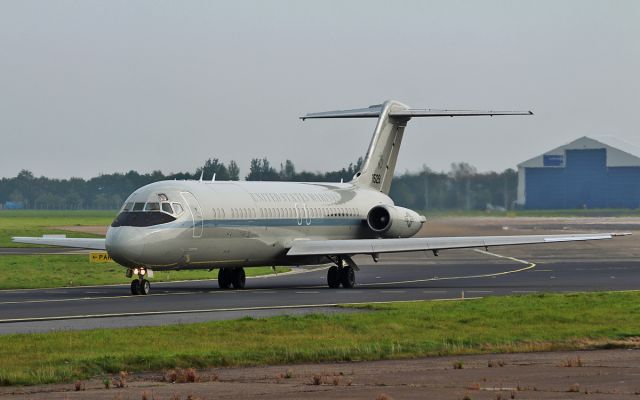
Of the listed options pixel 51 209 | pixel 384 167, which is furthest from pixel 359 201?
pixel 51 209

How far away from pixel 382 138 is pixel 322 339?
98.2 ft

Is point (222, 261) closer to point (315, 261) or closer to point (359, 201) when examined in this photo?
point (315, 261)

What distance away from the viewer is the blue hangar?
158500mm

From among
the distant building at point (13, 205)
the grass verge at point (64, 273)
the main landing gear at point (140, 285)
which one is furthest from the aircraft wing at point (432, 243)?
the distant building at point (13, 205)

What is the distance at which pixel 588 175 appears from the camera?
169500 millimetres

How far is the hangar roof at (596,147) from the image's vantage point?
164750mm

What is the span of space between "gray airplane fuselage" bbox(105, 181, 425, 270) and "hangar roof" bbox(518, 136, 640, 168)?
10764 centimetres

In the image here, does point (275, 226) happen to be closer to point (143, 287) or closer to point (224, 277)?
point (224, 277)

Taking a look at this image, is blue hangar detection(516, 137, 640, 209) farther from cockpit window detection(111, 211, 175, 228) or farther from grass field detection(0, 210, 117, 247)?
cockpit window detection(111, 211, 175, 228)

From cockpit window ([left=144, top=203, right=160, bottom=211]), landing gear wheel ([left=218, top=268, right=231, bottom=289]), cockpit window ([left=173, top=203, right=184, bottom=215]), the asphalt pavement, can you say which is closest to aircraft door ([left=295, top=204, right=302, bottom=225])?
the asphalt pavement

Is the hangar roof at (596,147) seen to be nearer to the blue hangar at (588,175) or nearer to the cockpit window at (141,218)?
the blue hangar at (588,175)

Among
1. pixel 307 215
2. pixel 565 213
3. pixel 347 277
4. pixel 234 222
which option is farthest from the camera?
pixel 565 213

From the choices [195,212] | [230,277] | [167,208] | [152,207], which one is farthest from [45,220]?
[152,207]

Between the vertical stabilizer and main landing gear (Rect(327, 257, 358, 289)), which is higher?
the vertical stabilizer
